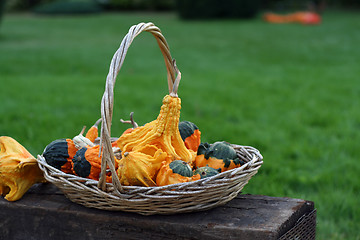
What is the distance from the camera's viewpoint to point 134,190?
178cm

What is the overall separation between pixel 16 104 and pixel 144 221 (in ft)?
12.0

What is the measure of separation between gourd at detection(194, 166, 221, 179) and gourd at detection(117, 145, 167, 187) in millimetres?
159

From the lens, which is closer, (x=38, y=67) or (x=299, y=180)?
(x=299, y=180)

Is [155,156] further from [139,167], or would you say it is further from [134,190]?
[134,190]

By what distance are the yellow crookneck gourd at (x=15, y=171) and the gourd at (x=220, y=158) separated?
78cm

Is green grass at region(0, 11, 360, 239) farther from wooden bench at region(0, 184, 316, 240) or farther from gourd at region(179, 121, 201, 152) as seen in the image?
gourd at region(179, 121, 201, 152)

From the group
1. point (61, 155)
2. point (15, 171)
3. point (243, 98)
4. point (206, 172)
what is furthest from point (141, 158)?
point (243, 98)

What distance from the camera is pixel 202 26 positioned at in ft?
48.6

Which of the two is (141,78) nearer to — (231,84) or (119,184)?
(231,84)

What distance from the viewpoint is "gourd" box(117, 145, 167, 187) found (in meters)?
1.87

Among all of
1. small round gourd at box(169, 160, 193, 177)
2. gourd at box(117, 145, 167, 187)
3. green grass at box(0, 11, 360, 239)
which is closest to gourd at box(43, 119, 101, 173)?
gourd at box(117, 145, 167, 187)

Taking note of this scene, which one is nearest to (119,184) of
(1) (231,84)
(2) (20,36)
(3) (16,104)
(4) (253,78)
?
(3) (16,104)

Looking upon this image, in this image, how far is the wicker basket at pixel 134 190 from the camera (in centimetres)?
178

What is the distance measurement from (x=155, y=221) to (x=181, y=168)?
24 centimetres
